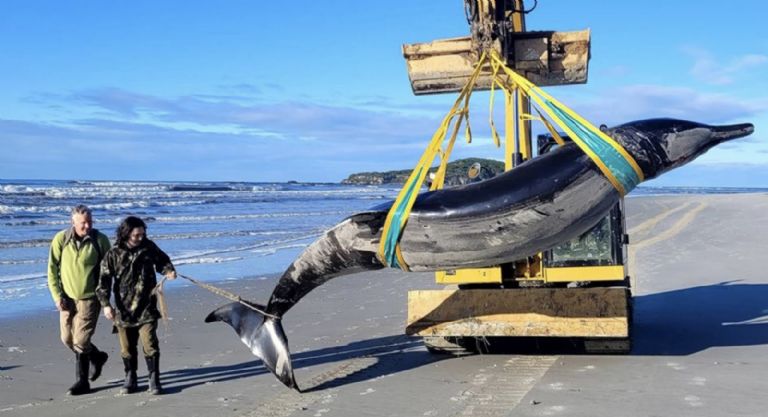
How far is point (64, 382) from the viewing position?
8.56 meters

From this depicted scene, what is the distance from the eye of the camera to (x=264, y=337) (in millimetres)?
7930

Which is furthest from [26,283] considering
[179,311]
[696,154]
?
[696,154]

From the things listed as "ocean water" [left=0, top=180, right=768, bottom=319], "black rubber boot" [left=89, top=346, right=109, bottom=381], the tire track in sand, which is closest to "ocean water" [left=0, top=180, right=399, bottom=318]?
"ocean water" [left=0, top=180, right=768, bottom=319]

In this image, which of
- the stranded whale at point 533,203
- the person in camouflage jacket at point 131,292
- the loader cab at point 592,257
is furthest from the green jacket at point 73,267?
the loader cab at point 592,257

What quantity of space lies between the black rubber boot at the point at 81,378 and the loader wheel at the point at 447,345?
3.46m

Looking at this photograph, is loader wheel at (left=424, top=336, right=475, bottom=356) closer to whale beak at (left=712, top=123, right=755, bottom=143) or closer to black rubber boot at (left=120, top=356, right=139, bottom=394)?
black rubber boot at (left=120, top=356, right=139, bottom=394)

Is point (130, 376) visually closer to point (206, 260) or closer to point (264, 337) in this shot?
point (264, 337)

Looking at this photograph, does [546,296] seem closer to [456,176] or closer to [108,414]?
[456,176]

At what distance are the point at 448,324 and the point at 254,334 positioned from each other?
79.4 inches

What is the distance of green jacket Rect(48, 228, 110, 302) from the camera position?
8.03 m

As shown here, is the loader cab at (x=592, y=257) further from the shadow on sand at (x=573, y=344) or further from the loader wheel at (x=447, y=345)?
the loader wheel at (x=447, y=345)

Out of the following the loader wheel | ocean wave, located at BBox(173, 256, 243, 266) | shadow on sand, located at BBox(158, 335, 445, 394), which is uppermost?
ocean wave, located at BBox(173, 256, 243, 266)

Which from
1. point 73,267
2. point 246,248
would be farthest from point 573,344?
point 246,248

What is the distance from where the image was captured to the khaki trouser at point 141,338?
7852mm
